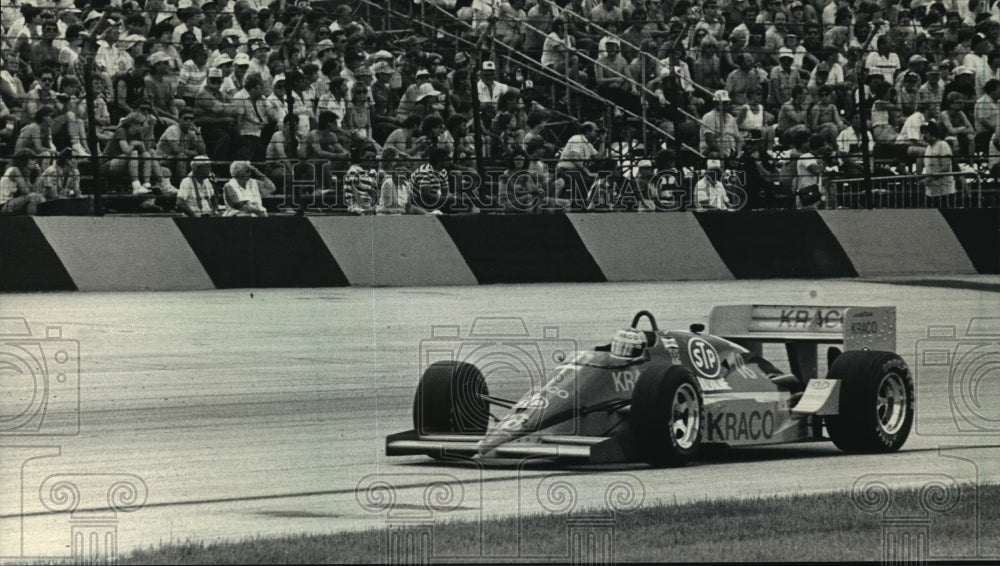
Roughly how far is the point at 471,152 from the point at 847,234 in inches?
163

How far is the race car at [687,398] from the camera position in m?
7.86

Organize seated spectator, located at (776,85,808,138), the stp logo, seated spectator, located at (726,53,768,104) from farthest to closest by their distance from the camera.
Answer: seated spectator, located at (776,85,808,138)
seated spectator, located at (726,53,768,104)
the stp logo

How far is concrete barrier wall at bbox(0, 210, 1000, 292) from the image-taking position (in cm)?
1493

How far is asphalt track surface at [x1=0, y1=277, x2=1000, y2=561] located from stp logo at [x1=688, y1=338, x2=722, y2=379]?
434mm

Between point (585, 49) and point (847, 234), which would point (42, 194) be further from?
point (847, 234)

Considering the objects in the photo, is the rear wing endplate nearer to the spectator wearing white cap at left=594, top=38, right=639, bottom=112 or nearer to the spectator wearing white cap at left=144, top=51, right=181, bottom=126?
the spectator wearing white cap at left=144, top=51, right=181, bottom=126

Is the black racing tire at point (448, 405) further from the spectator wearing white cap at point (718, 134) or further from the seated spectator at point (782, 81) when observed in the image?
the seated spectator at point (782, 81)

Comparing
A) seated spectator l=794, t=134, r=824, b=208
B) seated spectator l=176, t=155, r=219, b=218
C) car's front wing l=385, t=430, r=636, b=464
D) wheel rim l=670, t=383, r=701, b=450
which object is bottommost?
car's front wing l=385, t=430, r=636, b=464

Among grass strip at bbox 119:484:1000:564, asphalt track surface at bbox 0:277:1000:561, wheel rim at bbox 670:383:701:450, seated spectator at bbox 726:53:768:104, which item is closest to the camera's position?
grass strip at bbox 119:484:1000:564

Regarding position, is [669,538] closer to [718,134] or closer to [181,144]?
[181,144]

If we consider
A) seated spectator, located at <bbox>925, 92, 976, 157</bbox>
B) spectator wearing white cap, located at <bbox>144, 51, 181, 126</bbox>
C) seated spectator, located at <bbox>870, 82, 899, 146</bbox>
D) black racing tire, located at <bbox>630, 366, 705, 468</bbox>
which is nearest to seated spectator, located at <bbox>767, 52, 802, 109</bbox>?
seated spectator, located at <bbox>870, 82, 899, 146</bbox>

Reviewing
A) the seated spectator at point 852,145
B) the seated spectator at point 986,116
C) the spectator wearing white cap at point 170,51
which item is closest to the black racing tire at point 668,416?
the spectator wearing white cap at point 170,51

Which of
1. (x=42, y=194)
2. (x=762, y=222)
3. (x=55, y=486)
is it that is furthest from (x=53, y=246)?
(x=55, y=486)

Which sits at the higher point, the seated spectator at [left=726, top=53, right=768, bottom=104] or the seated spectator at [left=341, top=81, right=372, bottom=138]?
the seated spectator at [left=726, top=53, right=768, bottom=104]
